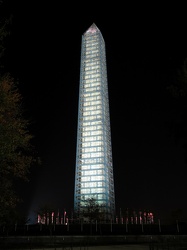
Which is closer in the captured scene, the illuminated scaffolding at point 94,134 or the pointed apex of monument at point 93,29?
the illuminated scaffolding at point 94,134

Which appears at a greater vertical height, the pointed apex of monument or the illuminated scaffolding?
the pointed apex of monument

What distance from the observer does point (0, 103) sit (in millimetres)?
19016

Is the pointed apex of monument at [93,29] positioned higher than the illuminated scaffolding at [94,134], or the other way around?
the pointed apex of monument at [93,29]

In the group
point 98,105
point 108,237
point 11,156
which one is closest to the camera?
point 11,156

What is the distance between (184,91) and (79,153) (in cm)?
13772

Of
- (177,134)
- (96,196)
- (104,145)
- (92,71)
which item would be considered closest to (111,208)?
(96,196)

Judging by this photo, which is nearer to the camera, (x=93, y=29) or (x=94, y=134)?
(x=94, y=134)

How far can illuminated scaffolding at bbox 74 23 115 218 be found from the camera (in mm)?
146750

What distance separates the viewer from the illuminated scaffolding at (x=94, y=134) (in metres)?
147

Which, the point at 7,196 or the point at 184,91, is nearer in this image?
the point at 7,196

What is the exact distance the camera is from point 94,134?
515 feet

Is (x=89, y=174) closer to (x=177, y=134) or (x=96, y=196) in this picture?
(x=96, y=196)

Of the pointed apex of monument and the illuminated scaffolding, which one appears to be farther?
the pointed apex of monument

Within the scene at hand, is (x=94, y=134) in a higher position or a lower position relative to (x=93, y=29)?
lower
